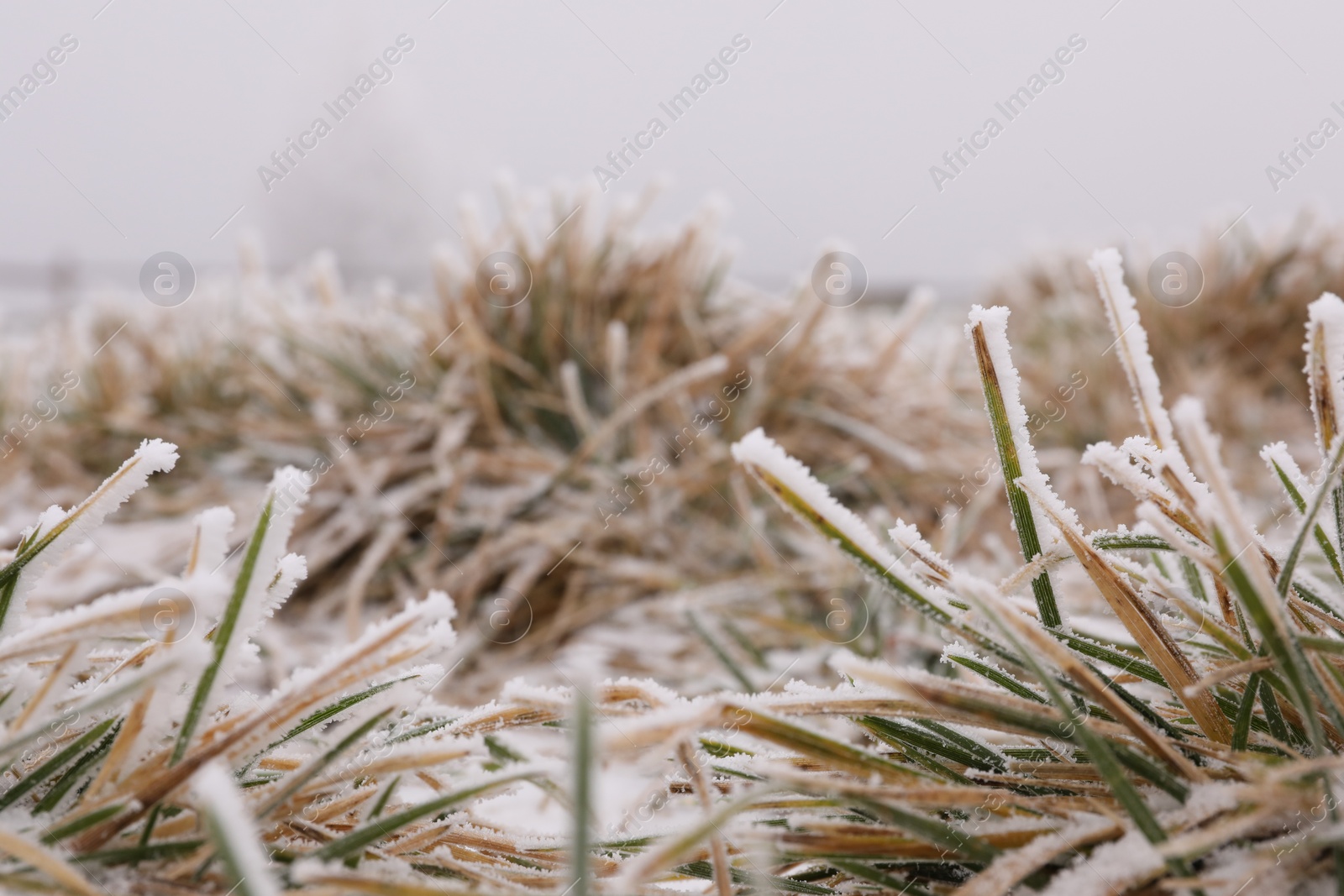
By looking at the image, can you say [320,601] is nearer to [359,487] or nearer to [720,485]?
[359,487]

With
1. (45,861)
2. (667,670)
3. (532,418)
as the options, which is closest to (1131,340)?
(45,861)

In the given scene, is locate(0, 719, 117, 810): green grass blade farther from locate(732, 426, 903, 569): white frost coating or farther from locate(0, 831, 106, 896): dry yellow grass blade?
locate(732, 426, 903, 569): white frost coating

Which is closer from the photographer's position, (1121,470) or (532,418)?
(1121,470)

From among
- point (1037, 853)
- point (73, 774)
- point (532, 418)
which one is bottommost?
point (1037, 853)

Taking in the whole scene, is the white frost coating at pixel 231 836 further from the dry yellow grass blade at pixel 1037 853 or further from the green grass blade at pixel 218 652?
the dry yellow grass blade at pixel 1037 853

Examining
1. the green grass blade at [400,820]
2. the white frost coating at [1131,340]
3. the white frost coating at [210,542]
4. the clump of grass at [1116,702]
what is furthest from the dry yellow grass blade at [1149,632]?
the white frost coating at [210,542]

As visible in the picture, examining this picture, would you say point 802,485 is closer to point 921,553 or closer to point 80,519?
point 921,553
